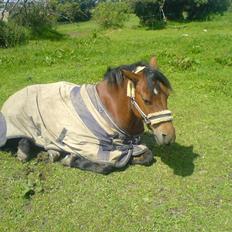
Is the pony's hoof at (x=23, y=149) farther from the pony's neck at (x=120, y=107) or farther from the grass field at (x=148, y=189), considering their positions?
the pony's neck at (x=120, y=107)

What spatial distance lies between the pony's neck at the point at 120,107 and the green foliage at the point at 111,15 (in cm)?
2201

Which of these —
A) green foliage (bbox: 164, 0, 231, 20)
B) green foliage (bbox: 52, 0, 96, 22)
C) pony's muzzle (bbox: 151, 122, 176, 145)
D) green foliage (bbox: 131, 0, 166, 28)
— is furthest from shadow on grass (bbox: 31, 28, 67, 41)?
pony's muzzle (bbox: 151, 122, 176, 145)

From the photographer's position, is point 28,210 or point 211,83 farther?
point 211,83

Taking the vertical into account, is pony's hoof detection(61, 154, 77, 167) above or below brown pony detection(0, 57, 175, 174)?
below

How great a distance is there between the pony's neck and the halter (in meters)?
0.17

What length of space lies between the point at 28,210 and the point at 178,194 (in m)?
1.52

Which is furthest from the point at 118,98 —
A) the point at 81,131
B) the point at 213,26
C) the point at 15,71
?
the point at 213,26

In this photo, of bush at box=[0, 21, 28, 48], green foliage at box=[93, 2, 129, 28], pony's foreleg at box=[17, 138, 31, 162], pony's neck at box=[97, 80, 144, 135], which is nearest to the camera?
pony's neck at box=[97, 80, 144, 135]

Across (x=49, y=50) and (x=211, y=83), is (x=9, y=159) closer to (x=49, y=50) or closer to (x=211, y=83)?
(x=211, y=83)

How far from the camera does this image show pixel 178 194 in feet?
13.0

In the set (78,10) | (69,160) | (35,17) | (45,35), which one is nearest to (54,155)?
(69,160)

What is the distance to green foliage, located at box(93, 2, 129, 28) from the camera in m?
25.9

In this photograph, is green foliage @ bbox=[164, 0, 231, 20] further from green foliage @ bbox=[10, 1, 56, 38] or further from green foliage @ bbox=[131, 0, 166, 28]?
green foliage @ bbox=[10, 1, 56, 38]

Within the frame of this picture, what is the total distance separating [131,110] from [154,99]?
0.46 meters
